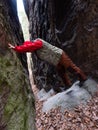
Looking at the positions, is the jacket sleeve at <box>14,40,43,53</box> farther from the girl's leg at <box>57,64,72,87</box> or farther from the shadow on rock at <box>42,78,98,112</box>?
the shadow on rock at <box>42,78,98,112</box>

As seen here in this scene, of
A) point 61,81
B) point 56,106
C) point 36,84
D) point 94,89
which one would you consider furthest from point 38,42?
point 36,84

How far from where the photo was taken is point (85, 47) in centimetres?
722

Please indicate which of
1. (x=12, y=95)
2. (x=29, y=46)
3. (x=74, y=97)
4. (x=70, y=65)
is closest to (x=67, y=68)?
(x=70, y=65)

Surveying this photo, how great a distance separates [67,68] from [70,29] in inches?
55.8

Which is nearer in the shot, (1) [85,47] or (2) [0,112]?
(2) [0,112]

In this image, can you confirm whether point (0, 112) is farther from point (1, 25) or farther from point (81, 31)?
point (81, 31)

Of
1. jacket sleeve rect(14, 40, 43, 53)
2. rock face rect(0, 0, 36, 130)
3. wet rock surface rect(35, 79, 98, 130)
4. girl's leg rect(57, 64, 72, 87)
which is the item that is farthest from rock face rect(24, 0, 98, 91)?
rock face rect(0, 0, 36, 130)

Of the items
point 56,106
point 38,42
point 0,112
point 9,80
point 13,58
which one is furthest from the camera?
point 56,106

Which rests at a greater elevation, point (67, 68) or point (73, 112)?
point (67, 68)

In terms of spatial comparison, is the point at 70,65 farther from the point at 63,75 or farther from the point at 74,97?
the point at 74,97

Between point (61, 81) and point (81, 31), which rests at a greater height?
point (81, 31)

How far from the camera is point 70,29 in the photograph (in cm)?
749

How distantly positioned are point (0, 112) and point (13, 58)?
2.60 ft

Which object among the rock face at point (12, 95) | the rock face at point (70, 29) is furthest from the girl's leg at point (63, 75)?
the rock face at point (12, 95)
